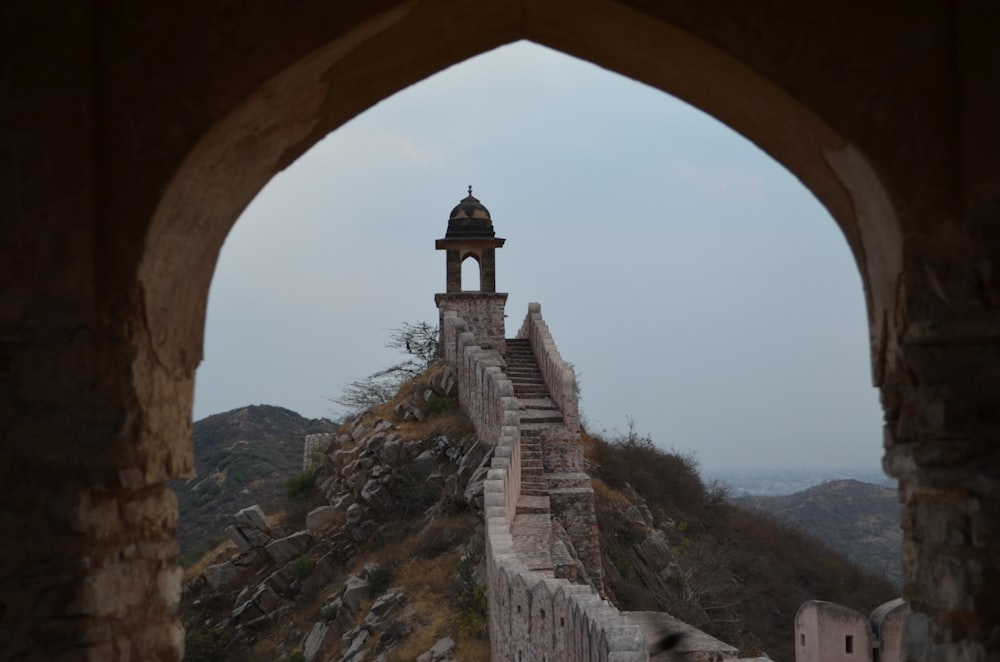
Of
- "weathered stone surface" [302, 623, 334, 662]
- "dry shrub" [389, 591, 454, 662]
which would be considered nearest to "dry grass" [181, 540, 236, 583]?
"weathered stone surface" [302, 623, 334, 662]

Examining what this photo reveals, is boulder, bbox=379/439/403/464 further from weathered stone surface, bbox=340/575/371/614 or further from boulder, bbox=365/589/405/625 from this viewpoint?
boulder, bbox=365/589/405/625

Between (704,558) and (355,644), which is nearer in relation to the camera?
(355,644)

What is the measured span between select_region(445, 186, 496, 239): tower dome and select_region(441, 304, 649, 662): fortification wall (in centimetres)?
447

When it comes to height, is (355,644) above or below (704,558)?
below

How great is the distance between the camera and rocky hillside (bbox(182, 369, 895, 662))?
55.4 feet

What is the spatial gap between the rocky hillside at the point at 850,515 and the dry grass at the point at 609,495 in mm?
16947

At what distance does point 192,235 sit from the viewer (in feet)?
13.3

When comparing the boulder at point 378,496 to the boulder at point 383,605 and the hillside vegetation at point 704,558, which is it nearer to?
the boulder at point 383,605

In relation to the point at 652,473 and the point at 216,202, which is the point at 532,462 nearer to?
the point at 652,473

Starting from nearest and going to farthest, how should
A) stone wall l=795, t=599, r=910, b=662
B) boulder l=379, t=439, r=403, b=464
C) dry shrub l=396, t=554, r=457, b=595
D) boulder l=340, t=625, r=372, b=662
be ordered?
1. stone wall l=795, t=599, r=910, b=662
2. boulder l=340, t=625, r=372, b=662
3. dry shrub l=396, t=554, r=457, b=595
4. boulder l=379, t=439, r=403, b=464

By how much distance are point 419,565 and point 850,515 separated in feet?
112

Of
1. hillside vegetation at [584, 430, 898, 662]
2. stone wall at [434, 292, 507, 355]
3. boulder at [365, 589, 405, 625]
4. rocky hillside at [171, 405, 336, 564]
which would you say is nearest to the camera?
boulder at [365, 589, 405, 625]

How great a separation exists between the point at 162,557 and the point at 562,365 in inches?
730

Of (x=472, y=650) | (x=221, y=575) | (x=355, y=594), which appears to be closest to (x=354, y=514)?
(x=221, y=575)
